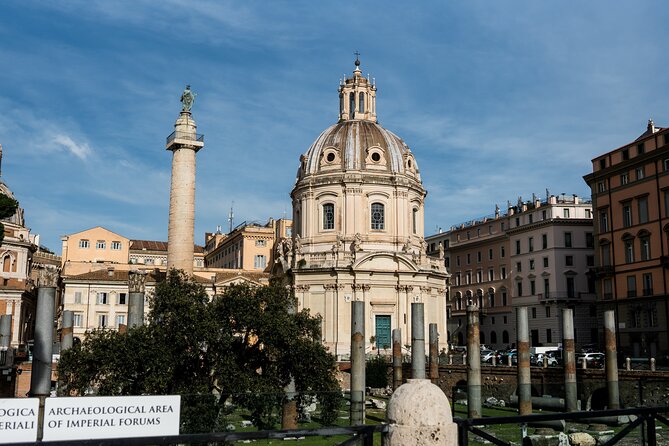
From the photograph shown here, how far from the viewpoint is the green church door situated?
58594 millimetres

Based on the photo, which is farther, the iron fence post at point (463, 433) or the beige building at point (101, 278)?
the beige building at point (101, 278)

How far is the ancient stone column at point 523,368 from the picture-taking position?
98.0ft

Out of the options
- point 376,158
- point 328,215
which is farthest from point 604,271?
point 328,215

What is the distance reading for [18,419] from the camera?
38.1ft

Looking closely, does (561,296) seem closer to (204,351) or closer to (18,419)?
(204,351)

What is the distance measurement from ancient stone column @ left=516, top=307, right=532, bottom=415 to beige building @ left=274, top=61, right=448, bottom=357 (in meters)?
25.4

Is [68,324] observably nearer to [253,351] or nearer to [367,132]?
[253,351]

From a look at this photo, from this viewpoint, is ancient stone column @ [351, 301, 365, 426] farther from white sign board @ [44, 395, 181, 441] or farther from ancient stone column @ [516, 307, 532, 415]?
white sign board @ [44, 395, 181, 441]

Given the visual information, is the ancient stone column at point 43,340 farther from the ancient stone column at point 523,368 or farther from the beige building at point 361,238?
the beige building at point 361,238

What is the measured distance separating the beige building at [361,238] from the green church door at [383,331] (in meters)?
0.08

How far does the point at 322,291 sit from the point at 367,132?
14.9 meters

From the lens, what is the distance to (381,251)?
58938 millimetres

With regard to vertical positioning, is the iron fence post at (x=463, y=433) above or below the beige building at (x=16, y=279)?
below

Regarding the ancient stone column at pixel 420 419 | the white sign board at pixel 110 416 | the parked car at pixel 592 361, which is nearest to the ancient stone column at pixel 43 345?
the white sign board at pixel 110 416
